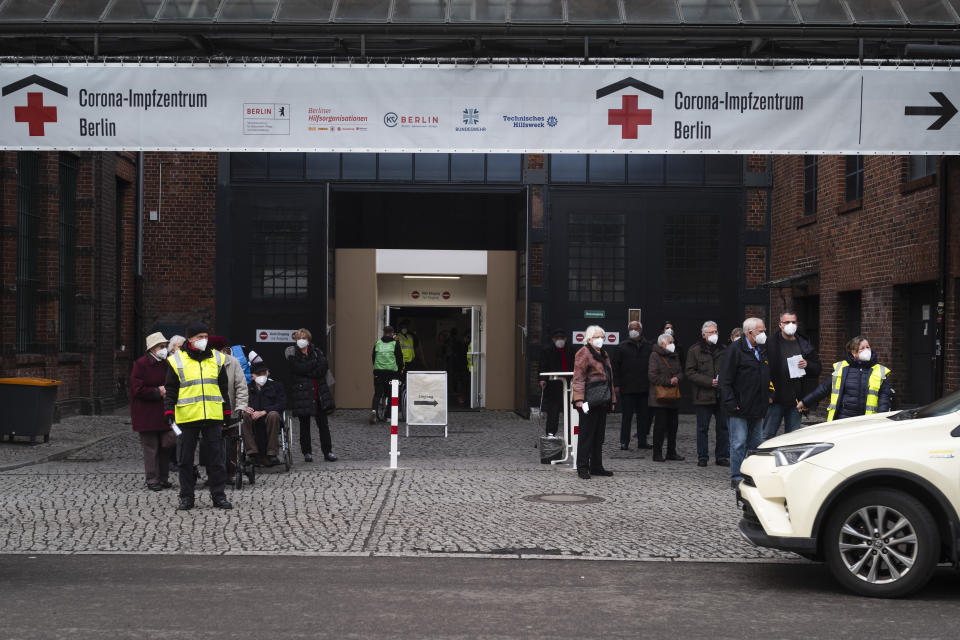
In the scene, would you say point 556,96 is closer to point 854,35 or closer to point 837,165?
point 854,35

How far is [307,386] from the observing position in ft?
46.3

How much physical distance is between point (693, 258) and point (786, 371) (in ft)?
36.0

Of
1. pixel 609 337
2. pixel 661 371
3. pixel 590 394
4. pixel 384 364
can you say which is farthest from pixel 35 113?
pixel 609 337

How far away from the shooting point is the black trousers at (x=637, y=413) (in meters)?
15.8

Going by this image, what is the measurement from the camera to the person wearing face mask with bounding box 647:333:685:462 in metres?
14.7

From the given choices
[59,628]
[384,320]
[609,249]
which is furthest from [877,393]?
[384,320]

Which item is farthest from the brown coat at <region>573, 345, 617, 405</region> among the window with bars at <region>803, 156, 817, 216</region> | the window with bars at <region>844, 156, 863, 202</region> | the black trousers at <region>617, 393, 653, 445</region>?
the window with bars at <region>803, 156, 817, 216</region>

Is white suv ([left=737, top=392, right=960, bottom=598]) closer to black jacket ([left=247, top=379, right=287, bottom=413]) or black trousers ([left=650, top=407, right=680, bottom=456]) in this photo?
black jacket ([left=247, top=379, right=287, bottom=413])

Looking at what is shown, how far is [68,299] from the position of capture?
2070 cm

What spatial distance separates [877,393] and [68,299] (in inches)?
587

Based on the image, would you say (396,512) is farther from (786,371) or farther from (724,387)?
(786,371)

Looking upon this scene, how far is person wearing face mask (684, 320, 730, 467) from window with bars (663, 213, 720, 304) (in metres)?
8.36

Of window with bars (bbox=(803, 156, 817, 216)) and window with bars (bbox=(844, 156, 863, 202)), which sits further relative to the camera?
window with bars (bbox=(803, 156, 817, 216))

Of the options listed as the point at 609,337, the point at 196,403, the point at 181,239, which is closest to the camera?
the point at 196,403
